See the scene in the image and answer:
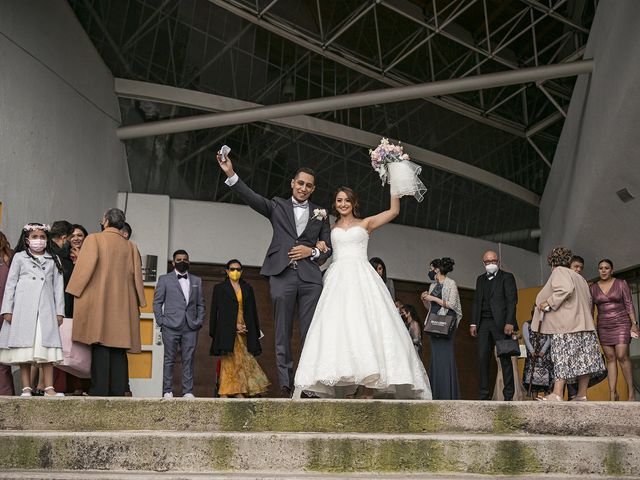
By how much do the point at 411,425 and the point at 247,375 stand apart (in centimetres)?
566

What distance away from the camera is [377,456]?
5055 mm

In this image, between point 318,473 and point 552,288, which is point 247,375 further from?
point 318,473

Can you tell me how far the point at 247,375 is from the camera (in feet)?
36.3

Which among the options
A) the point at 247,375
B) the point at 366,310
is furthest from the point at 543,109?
the point at 366,310

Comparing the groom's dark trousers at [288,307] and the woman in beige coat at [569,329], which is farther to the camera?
the woman in beige coat at [569,329]

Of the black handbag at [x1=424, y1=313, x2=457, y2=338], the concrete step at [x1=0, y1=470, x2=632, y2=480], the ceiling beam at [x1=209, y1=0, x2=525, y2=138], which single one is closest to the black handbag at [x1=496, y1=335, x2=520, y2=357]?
the black handbag at [x1=424, y1=313, x2=457, y2=338]

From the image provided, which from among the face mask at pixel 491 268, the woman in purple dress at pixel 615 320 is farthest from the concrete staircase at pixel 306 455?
the face mask at pixel 491 268

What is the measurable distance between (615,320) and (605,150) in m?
4.15

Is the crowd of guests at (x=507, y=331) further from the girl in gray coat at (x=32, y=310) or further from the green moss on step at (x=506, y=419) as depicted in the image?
the green moss on step at (x=506, y=419)

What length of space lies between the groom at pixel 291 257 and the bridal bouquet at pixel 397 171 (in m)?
0.59

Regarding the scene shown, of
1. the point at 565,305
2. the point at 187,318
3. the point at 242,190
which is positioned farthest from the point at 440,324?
the point at 242,190

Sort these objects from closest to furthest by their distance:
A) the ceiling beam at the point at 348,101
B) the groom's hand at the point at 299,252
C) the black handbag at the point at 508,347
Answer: the groom's hand at the point at 299,252, the black handbag at the point at 508,347, the ceiling beam at the point at 348,101

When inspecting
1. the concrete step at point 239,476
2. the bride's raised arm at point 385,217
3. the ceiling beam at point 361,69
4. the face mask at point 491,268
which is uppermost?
the ceiling beam at point 361,69

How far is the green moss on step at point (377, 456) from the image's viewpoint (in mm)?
5039
